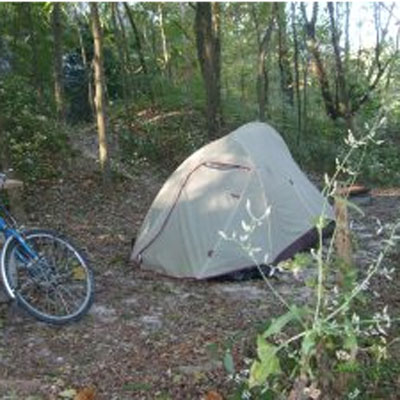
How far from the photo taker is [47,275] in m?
5.57

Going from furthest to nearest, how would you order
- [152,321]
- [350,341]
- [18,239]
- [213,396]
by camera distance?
[152,321], [18,239], [213,396], [350,341]

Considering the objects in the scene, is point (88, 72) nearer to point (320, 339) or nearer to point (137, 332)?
point (137, 332)

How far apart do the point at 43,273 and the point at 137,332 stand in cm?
88

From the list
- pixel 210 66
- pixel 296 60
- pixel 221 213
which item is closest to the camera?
pixel 221 213

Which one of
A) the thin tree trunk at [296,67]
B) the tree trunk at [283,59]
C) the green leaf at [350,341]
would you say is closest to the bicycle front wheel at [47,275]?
the green leaf at [350,341]

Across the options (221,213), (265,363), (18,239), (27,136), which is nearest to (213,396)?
(265,363)

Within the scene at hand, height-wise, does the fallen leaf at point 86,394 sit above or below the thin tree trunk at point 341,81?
below

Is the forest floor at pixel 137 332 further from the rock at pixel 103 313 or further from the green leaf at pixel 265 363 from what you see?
the green leaf at pixel 265 363

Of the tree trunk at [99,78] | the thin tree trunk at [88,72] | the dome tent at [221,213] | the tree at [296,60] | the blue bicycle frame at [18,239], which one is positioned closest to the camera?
the blue bicycle frame at [18,239]

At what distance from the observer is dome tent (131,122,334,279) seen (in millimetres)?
6969

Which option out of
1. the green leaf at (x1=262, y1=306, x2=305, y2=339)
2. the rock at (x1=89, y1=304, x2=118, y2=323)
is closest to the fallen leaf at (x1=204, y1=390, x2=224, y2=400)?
the green leaf at (x1=262, y1=306, x2=305, y2=339)

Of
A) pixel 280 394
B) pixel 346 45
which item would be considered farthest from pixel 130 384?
pixel 346 45

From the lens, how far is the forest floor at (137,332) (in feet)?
14.3

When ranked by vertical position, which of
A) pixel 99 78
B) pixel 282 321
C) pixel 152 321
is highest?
pixel 99 78
